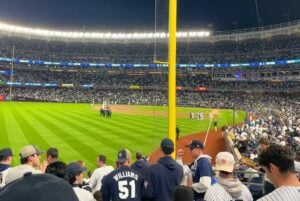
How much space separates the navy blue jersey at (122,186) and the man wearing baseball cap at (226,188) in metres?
1.70

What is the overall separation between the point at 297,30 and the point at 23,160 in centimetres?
6273

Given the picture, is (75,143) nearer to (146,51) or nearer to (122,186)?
(122,186)

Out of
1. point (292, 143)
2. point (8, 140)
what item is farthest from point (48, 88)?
point (292, 143)

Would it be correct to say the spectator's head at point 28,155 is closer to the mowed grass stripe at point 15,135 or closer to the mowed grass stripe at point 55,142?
the mowed grass stripe at point 55,142

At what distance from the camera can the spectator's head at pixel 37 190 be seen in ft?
3.79

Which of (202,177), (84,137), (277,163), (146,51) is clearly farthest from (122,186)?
(146,51)

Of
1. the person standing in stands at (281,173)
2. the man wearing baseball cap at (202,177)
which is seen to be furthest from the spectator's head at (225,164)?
the man wearing baseball cap at (202,177)

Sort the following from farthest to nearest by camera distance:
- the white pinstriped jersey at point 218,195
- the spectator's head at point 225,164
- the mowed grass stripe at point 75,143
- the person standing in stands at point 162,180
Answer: the mowed grass stripe at point 75,143
the person standing in stands at point 162,180
the spectator's head at point 225,164
the white pinstriped jersey at point 218,195

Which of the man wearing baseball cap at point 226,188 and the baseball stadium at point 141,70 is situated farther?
the baseball stadium at point 141,70

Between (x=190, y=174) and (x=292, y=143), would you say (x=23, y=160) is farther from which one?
(x=292, y=143)

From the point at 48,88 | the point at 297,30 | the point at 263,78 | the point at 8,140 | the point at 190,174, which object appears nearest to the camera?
the point at 190,174

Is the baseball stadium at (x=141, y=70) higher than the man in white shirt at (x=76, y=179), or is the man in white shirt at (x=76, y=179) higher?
the baseball stadium at (x=141, y=70)

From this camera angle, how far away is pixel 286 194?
8.62 feet

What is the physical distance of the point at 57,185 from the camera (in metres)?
1.25
